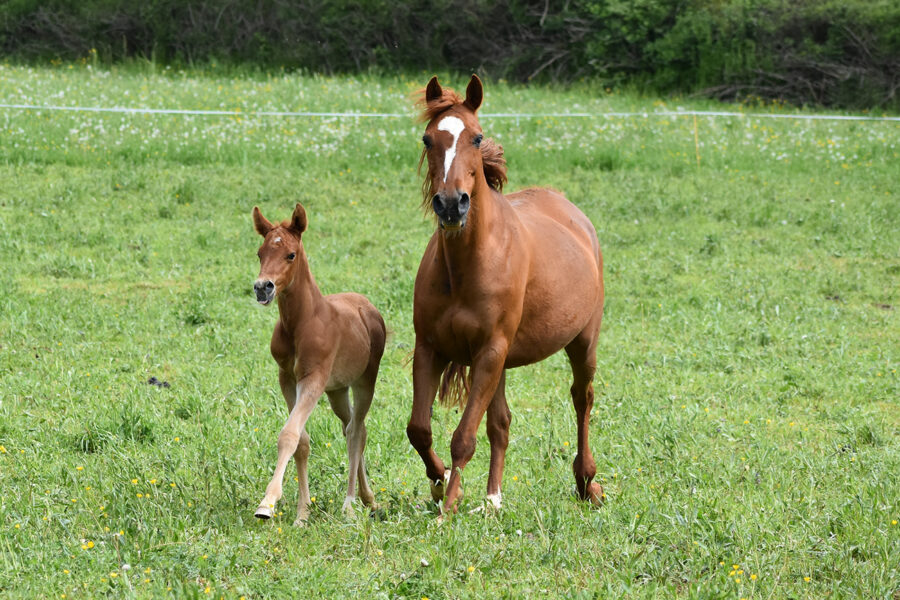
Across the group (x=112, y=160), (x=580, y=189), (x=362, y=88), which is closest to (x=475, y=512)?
(x=580, y=189)

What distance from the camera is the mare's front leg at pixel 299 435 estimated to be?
4.89m

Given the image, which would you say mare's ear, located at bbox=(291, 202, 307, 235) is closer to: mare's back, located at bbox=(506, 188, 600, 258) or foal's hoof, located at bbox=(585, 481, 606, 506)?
mare's back, located at bbox=(506, 188, 600, 258)

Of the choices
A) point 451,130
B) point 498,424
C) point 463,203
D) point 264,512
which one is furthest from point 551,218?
point 264,512

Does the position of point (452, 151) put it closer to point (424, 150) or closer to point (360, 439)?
point (424, 150)

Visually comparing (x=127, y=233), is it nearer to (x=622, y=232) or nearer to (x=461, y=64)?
(x=622, y=232)

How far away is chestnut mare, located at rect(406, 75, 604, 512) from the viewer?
191 inches

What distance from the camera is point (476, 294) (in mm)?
5047

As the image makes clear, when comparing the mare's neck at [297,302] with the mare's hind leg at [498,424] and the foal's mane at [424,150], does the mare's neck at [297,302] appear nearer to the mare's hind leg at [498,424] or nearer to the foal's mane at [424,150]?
the foal's mane at [424,150]

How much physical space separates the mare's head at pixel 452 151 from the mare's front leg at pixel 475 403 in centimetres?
69

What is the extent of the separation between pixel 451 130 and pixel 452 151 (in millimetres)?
126

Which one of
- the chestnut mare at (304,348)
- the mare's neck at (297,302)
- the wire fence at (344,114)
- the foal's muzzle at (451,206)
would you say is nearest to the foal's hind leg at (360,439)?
the chestnut mare at (304,348)

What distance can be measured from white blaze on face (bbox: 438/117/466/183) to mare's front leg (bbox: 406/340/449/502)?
101 cm

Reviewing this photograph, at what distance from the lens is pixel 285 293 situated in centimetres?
525

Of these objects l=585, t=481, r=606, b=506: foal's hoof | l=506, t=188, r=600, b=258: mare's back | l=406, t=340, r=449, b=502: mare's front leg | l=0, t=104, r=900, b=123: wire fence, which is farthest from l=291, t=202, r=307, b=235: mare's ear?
l=0, t=104, r=900, b=123: wire fence
